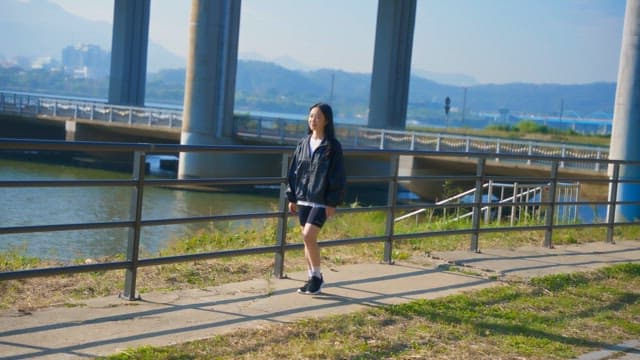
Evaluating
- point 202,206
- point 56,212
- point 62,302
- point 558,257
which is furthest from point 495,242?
point 202,206

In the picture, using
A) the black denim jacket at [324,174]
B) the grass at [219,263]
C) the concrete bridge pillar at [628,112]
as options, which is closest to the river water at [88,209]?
the grass at [219,263]

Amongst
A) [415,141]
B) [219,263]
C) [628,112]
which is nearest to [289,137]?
[415,141]

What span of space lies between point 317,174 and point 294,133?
4056cm

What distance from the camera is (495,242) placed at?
12898mm

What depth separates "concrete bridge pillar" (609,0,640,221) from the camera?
60.5ft

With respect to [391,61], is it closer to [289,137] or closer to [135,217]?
[289,137]

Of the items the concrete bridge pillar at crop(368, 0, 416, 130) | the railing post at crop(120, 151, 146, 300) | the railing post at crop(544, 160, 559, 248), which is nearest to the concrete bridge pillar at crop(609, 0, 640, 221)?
the railing post at crop(544, 160, 559, 248)

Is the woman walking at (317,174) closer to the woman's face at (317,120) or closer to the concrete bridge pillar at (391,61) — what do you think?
the woman's face at (317,120)

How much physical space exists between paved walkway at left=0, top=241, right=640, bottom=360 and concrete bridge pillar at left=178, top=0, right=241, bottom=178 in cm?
3267

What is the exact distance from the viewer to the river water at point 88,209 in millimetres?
14695

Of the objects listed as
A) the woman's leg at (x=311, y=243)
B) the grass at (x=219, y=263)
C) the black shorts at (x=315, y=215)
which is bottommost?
Result: the grass at (x=219, y=263)

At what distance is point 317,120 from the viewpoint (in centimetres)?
748

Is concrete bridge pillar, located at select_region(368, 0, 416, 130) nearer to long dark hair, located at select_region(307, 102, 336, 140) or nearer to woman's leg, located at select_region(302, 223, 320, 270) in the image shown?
woman's leg, located at select_region(302, 223, 320, 270)

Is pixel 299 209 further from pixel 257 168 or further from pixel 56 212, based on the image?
pixel 257 168
